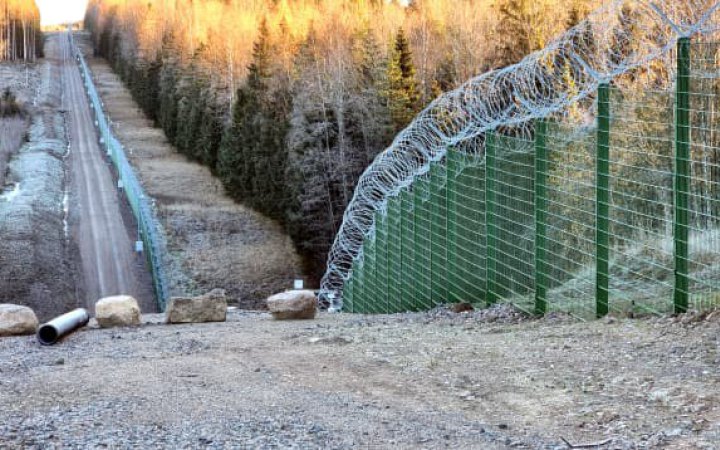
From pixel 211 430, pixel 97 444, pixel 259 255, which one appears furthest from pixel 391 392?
pixel 259 255

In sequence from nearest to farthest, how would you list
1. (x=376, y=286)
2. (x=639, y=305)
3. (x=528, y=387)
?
(x=528, y=387) < (x=639, y=305) < (x=376, y=286)

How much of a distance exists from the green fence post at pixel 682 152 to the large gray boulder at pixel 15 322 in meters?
7.33

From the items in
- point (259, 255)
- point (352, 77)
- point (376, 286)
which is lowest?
point (259, 255)

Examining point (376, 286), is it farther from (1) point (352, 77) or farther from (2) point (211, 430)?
(1) point (352, 77)

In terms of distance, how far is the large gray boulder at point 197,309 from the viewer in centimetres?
1261

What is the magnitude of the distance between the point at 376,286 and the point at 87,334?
5.65 m

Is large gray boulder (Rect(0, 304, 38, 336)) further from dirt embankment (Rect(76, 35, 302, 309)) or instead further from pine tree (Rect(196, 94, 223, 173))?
pine tree (Rect(196, 94, 223, 173))

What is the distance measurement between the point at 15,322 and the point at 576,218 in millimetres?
6289

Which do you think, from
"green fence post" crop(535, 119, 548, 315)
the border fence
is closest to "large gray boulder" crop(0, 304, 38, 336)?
"green fence post" crop(535, 119, 548, 315)

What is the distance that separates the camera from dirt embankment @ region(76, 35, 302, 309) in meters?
34.5

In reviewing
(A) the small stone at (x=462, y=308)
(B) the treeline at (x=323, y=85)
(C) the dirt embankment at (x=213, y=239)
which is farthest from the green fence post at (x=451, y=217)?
(B) the treeline at (x=323, y=85)

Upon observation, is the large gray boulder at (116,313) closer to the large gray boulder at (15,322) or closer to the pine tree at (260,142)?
the large gray boulder at (15,322)

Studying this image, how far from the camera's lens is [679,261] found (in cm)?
720

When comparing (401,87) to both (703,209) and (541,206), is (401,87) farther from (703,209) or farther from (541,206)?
(541,206)
